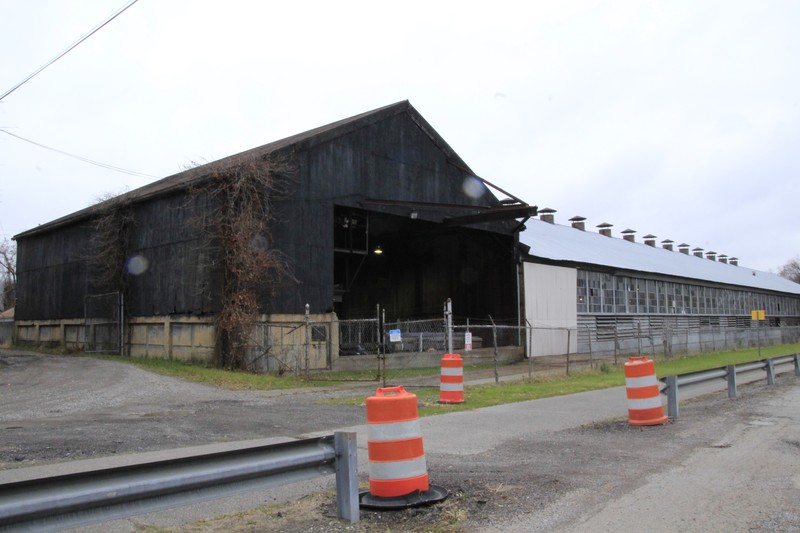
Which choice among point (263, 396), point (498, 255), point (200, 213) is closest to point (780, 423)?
point (263, 396)

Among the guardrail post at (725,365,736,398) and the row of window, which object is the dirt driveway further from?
the row of window

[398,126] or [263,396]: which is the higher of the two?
[398,126]

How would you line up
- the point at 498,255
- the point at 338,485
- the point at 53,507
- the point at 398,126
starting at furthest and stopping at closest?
the point at 498,255 → the point at 398,126 → the point at 338,485 → the point at 53,507

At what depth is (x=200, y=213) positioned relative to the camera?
73.2ft

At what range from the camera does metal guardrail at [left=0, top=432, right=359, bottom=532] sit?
346 centimetres

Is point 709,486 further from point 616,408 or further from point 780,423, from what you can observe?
point 616,408

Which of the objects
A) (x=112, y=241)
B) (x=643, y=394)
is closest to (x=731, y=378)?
(x=643, y=394)

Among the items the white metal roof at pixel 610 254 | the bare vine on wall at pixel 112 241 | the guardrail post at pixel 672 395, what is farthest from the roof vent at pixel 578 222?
the guardrail post at pixel 672 395

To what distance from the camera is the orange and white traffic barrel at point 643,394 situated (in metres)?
10.5

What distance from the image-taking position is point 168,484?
398cm

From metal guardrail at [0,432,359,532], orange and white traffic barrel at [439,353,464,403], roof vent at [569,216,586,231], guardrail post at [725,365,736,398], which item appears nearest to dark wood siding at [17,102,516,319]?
orange and white traffic barrel at [439,353,464,403]

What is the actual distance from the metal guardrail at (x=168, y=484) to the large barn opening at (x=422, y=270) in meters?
23.3

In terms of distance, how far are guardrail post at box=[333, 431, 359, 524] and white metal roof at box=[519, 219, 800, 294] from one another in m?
28.9

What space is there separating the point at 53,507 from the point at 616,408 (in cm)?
1186
